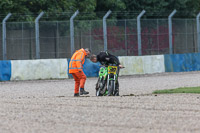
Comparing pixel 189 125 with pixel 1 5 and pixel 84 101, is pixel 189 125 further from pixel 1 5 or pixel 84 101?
pixel 1 5

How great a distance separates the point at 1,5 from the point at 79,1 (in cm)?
702

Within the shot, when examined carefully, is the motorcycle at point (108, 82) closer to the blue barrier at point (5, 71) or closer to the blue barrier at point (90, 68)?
the blue barrier at point (5, 71)

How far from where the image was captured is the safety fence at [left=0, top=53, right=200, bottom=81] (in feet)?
74.6

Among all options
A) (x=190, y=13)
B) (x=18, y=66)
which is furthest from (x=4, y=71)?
(x=190, y=13)

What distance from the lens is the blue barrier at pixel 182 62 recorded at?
26438mm

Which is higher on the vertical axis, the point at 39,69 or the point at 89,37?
the point at 89,37

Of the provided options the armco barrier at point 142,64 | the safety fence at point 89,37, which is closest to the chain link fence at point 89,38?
the safety fence at point 89,37

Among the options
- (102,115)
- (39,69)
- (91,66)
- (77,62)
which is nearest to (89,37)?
(91,66)

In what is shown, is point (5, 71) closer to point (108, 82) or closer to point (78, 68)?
point (78, 68)

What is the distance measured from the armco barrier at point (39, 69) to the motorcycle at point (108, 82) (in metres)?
9.09

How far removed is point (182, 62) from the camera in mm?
27031

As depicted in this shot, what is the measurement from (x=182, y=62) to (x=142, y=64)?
8.63 feet

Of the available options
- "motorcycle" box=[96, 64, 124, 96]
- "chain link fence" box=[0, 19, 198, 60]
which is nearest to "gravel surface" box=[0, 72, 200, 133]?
"motorcycle" box=[96, 64, 124, 96]

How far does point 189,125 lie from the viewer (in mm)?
7781
